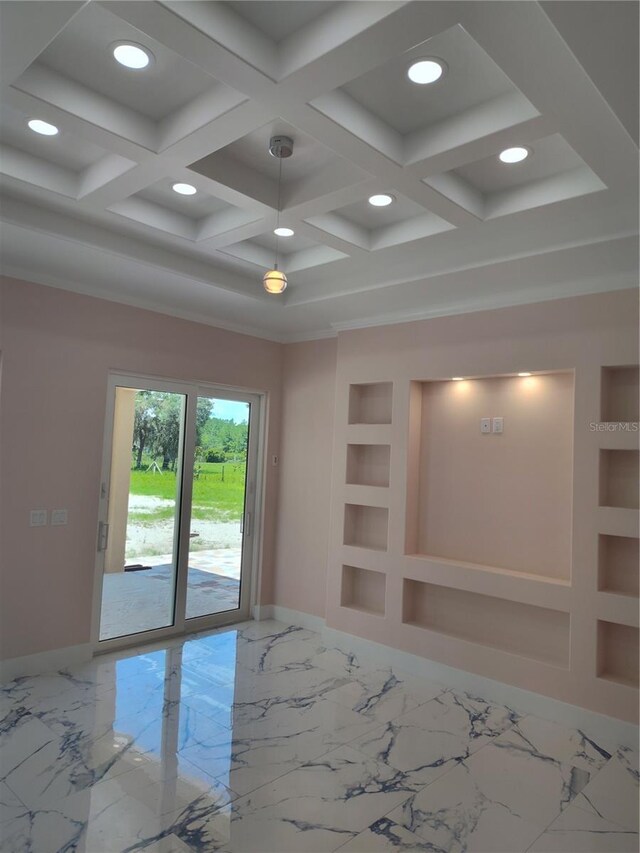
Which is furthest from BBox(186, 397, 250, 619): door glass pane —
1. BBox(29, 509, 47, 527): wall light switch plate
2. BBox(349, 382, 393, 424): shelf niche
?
BBox(29, 509, 47, 527): wall light switch plate

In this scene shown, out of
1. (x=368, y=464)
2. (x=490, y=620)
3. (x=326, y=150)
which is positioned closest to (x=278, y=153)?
(x=326, y=150)

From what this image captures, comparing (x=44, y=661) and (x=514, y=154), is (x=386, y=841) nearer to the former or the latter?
(x=44, y=661)

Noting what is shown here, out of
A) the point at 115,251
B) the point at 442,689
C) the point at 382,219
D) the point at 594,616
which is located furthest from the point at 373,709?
the point at 115,251

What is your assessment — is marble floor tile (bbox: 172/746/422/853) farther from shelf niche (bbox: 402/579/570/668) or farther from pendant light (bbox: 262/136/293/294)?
pendant light (bbox: 262/136/293/294)

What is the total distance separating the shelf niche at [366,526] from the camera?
486 cm

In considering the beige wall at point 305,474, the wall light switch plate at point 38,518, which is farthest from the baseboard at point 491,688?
the wall light switch plate at point 38,518

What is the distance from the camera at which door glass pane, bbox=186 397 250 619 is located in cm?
517

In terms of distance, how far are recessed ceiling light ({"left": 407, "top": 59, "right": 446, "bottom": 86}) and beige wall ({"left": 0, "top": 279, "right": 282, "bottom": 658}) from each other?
3045 mm

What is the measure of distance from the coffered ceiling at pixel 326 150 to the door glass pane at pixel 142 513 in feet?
3.33

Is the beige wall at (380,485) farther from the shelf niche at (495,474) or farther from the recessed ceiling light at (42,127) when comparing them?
the recessed ceiling light at (42,127)

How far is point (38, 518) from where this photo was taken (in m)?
4.05

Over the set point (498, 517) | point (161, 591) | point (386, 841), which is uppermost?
point (498, 517)

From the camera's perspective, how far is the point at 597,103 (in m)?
2.12

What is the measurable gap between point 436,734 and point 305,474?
2.69 m
